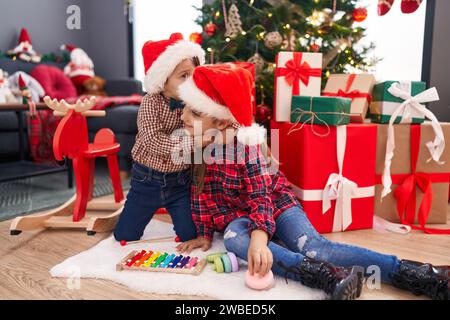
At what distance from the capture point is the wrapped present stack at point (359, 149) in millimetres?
1522

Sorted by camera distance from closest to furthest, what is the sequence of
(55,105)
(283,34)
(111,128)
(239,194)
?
(239,194) < (55,105) < (283,34) < (111,128)

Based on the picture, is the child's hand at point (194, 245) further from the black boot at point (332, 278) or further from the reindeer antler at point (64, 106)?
the reindeer antler at point (64, 106)

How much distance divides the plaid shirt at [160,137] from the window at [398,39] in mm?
1678

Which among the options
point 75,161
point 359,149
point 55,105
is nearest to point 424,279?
point 359,149

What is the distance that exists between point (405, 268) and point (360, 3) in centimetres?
163

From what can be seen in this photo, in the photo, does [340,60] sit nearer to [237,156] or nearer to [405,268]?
[237,156]

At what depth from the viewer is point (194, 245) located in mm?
1382

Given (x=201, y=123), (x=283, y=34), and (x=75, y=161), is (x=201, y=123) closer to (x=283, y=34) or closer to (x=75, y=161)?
(x=75, y=161)

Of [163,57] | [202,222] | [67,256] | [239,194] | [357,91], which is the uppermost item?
[163,57]

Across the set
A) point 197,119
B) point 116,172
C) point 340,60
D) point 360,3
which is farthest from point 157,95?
point 360,3

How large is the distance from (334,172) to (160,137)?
0.67 meters

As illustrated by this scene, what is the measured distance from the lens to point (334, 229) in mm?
1586

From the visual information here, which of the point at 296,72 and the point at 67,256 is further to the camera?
the point at 296,72
